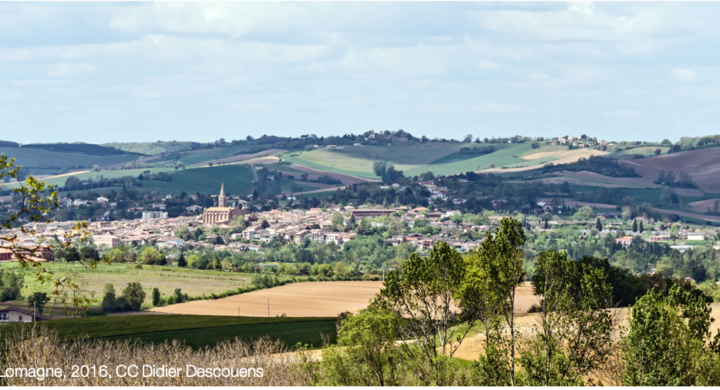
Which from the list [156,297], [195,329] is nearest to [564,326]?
[195,329]

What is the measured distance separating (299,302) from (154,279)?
28474 millimetres

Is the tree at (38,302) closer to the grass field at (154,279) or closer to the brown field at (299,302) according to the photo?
the grass field at (154,279)

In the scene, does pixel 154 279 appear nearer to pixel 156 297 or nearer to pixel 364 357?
pixel 156 297

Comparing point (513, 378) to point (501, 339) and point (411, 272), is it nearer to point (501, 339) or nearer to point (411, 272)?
point (501, 339)

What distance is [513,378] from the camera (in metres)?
30.3

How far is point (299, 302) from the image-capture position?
88938 mm

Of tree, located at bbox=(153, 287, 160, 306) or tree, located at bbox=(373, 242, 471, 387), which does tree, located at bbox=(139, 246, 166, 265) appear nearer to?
tree, located at bbox=(153, 287, 160, 306)

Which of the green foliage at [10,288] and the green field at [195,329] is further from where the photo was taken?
the green foliage at [10,288]

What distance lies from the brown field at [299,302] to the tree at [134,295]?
6.66 m

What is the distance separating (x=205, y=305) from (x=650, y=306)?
60958 mm

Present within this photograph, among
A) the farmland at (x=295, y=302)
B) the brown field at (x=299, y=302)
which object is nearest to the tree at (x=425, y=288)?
the brown field at (x=299, y=302)

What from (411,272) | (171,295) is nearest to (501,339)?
(411,272)

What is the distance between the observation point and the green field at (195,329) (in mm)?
54062

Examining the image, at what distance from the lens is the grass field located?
102m
